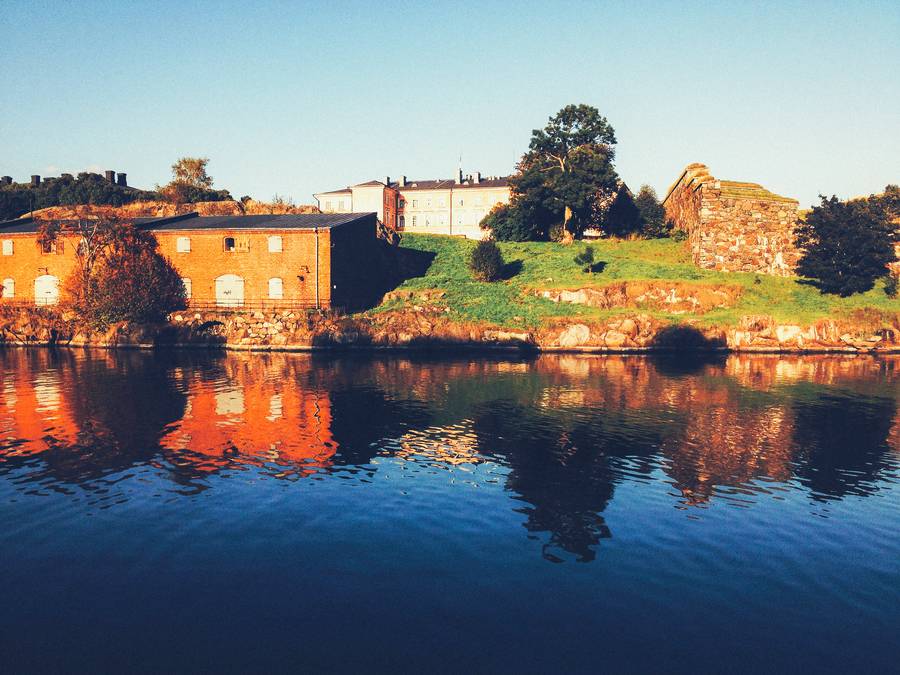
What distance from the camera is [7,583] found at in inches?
394

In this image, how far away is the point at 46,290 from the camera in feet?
165

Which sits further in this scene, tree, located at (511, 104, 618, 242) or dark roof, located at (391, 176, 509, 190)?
dark roof, located at (391, 176, 509, 190)

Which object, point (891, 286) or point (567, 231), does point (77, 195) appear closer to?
point (567, 231)

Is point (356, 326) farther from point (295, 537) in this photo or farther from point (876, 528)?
point (876, 528)

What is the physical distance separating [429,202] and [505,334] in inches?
2053

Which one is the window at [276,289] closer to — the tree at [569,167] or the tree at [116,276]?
the tree at [116,276]

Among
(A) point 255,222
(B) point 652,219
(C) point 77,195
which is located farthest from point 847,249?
(C) point 77,195

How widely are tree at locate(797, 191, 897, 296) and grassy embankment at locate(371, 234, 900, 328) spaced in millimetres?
1171

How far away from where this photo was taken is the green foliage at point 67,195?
266 feet

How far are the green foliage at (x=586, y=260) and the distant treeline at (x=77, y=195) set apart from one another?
163 feet

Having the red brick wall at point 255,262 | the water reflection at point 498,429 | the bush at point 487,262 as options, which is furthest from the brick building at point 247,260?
the water reflection at point 498,429

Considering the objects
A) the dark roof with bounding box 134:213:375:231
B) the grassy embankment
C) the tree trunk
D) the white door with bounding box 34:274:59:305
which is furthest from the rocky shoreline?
the tree trunk

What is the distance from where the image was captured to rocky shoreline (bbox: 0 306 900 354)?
139 ft

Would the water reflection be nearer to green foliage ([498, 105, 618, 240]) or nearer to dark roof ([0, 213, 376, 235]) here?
dark roof ([0, 213, 376, 235])
